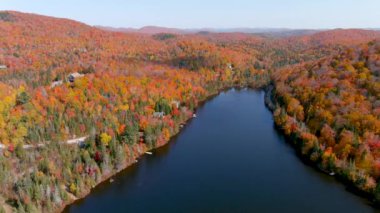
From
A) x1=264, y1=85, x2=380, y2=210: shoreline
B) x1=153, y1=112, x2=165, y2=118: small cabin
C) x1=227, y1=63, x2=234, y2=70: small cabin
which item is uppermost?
x1=227, y1=63, x2=234, y2=70: small cabin

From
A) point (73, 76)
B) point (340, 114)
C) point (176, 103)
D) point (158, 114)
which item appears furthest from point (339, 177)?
point (73, 76)

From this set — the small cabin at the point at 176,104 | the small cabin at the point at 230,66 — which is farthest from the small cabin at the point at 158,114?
the small cabin at the point at 230,66

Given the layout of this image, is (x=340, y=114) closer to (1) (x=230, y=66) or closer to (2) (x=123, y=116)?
(2) (x=123, y=116)

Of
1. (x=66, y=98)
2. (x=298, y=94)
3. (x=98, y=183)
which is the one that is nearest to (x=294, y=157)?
(x=298, y=94)

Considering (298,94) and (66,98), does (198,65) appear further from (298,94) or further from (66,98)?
(66,98)

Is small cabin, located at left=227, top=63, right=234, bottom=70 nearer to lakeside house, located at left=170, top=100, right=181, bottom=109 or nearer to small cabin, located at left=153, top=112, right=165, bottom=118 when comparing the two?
lakeside house, located at left=170, top=100, right=181, bottom=109

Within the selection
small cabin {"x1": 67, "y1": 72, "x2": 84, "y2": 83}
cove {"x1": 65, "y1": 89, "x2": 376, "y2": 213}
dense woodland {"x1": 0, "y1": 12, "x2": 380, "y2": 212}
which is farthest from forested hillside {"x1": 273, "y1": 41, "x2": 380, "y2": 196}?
small cabin {"x1": 67, "y1": 72, "x2": 84, "y2": 83}

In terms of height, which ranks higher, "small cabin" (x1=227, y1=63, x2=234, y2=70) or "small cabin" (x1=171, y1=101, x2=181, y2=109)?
"small cabin" (x1=227, y1=63, x2=234, y2=70)

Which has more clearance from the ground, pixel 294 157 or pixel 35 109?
pixel 35 109
